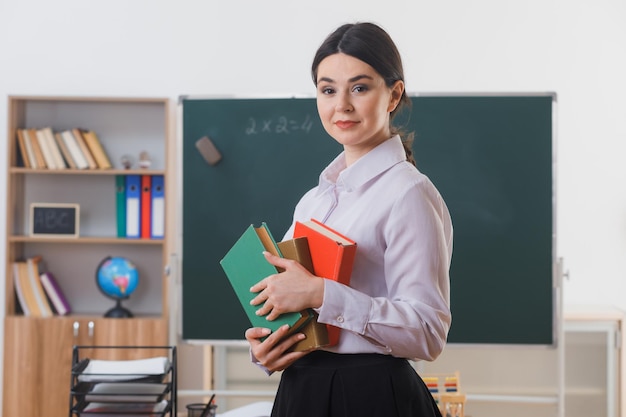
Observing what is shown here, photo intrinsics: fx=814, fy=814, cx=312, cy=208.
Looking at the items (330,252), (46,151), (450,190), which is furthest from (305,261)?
(46,151)

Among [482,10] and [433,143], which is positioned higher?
[482,10]

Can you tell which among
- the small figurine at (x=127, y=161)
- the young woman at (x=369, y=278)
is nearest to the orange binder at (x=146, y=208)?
the small figurine at (x=127, y=161)

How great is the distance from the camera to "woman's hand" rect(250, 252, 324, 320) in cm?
119

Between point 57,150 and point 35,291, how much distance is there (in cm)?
67

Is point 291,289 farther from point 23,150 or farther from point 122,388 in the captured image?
point 23,150

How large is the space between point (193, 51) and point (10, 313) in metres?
1.51

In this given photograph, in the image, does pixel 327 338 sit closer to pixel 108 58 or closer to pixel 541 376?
pixel 541 376

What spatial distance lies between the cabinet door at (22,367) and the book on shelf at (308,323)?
109 inches

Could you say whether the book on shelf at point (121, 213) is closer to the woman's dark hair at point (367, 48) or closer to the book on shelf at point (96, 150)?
the book on shelf at point (96, 150)

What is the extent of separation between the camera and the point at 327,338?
4.03 ft

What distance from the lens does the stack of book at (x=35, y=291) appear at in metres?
3.79

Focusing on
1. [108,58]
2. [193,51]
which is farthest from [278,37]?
[108,58]

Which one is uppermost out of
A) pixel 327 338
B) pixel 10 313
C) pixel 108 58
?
pixel 108 58

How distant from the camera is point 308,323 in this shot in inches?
48.1
